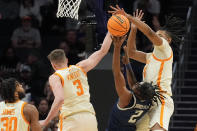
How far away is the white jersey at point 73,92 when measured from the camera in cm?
768

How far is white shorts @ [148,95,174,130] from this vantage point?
24.9ft

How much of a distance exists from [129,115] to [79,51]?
20.8ft

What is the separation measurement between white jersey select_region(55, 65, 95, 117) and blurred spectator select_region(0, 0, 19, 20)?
7830 mm

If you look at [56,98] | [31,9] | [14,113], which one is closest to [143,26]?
[56,98]

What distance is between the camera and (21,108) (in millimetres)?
7355

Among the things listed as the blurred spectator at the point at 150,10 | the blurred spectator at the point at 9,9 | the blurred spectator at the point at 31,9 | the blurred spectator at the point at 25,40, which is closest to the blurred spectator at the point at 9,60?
the blurred spectator at the point at 25,40

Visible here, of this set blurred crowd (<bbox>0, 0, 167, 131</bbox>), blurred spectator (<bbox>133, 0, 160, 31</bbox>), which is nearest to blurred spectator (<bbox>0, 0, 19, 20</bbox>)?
blurred crowd (<bbox>0, 0, 167, 131</bbox>)

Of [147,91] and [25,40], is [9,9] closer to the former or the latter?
[25,40]

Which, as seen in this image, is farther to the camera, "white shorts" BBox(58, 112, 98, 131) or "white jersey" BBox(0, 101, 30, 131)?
"white shorts" BBox(58, 112, 98, 131)

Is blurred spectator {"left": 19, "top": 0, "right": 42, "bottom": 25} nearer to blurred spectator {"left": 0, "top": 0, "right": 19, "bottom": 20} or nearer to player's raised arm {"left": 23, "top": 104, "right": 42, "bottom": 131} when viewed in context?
blurred spectator {"left": 0, "top": 0, "right": 19, "bottom": 20}

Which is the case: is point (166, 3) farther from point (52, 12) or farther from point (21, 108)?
point (21, 108)

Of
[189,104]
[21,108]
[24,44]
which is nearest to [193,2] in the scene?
[189,104]

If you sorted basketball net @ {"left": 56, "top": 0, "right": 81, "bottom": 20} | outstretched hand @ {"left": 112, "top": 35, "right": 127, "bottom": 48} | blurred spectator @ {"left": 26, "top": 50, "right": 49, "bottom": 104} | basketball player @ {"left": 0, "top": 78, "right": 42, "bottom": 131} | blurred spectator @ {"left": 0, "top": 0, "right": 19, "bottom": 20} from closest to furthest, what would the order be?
outstretched hand @ {"left": 112, "top": 35, "right": 127, "bottom": 48} < basketball player @ {"left": 0, "top": 78, "right": 42, "bottom": 131} < basketball net @ {"left": 56, "top": 0, "right": 81, "bottom": 20} < blurred spectator @ {"left": 26, "top": 50, "right": 49, "bottom": 104} < blurred spectator @ {"left": 0, "top": 0, "right": 19, "bottom": 20}

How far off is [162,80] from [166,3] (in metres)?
7.02
